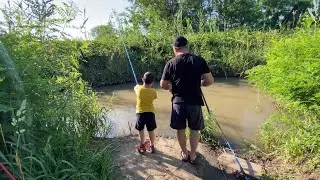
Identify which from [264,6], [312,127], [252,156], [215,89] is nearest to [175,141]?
[252,156]

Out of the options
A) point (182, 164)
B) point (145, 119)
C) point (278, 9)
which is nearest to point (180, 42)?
point (145, 119)

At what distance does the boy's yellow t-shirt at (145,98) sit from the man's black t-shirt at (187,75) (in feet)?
1.37

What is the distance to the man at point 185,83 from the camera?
13.6ft

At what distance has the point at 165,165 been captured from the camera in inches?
173

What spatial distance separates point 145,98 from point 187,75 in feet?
2.50

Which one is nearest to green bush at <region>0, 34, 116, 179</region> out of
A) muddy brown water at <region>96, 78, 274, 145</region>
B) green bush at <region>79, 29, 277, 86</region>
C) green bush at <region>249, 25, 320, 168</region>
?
muddy brown water at <region>96, 78, 274, 145</region>

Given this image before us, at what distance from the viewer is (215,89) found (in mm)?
10555

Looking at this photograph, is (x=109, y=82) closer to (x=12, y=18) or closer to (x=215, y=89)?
(x=215, y=89)

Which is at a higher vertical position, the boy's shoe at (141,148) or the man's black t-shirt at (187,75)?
the man's black t-shirt at (187,75)

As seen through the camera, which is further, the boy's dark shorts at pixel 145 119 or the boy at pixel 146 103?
the boy's dark shorts at pixel 145 119

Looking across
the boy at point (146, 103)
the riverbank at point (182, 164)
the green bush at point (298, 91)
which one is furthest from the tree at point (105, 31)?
the green bush at point (298, 91)

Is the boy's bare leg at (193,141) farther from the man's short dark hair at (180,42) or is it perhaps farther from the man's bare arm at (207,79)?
the man's short dark hair at (180,42)

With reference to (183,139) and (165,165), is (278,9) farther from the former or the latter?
(165,165)

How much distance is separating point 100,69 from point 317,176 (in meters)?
8.80
